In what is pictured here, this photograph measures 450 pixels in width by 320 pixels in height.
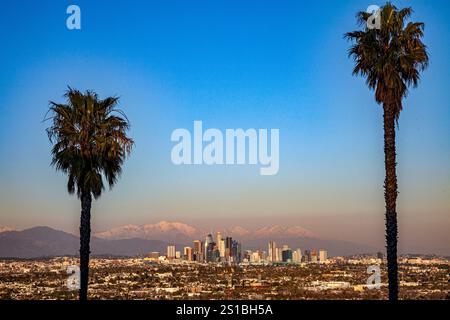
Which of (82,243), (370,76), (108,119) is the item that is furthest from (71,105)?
(370,76)

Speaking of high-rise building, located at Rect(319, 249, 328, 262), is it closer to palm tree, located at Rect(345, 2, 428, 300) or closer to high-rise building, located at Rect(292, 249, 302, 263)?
high-rise building, located at Rect(292, 249, 302, 263)

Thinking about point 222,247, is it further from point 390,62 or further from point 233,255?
point 390,62

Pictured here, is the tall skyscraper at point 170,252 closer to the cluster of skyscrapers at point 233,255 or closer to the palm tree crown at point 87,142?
the cluster of skyscrapers at point 233,255

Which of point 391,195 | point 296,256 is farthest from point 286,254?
point 391,195

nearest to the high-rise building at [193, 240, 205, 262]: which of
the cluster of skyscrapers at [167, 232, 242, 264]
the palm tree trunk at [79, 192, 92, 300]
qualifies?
the cluster of skyscrapers at [167, 232, 242, 264]
